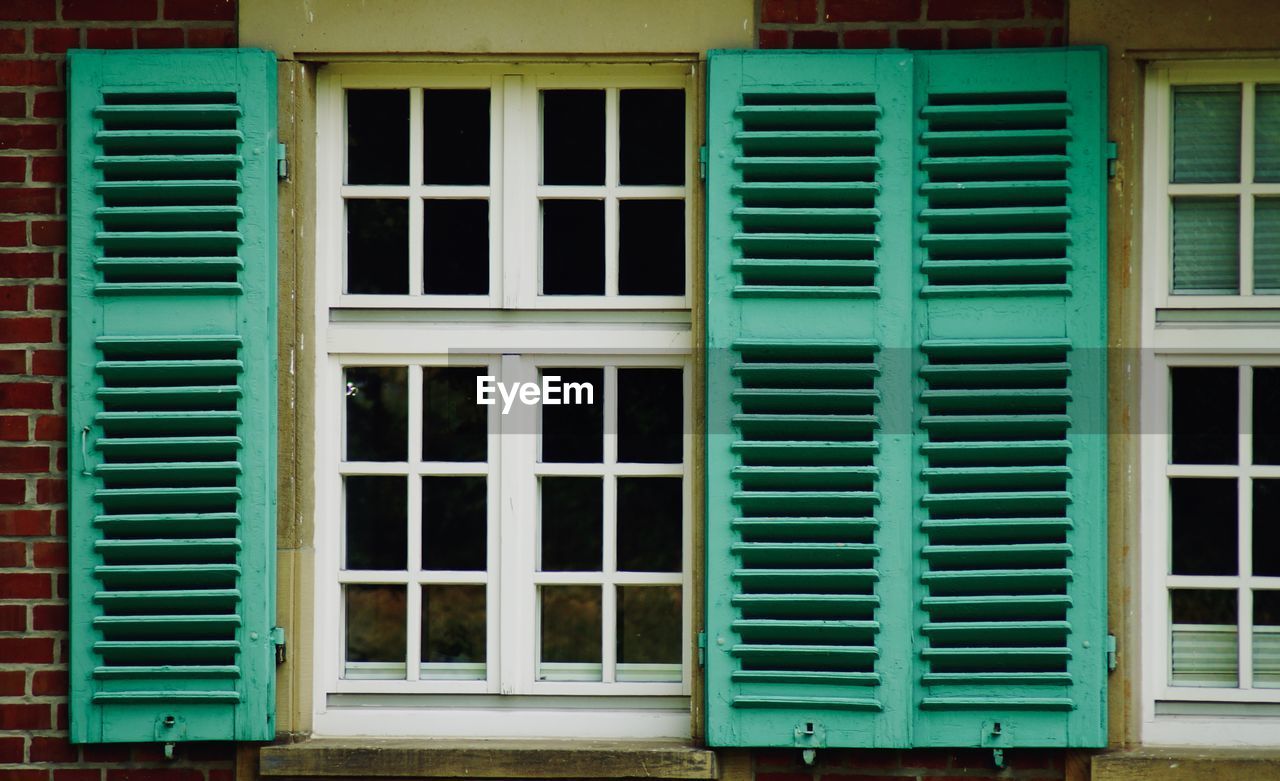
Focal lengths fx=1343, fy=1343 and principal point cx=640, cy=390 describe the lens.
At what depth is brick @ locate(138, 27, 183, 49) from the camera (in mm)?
4047

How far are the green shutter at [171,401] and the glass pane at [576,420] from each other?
85cm

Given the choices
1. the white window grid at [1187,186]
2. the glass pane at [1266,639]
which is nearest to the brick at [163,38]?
the white window grid at [1187,186]

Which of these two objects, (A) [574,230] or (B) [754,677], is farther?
(A) [574,230]

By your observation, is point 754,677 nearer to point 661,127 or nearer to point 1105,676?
point 1105,676

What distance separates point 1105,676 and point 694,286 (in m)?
1.65

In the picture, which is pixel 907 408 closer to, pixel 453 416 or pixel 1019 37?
pixel 1019 37

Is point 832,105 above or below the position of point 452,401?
above

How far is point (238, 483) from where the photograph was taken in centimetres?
397

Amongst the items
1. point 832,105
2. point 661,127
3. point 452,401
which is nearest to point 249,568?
point 452,401

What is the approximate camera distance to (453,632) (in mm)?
4156

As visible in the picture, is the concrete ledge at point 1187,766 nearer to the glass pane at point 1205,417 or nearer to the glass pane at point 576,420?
the glass pane at point 1205,417

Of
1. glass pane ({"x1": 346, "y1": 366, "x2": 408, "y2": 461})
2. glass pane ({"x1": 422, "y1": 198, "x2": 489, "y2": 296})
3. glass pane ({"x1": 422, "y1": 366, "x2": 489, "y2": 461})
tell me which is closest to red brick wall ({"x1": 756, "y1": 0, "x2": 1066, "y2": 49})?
glass pane ({"x1": 422, "y1": 198, "x2": 489, "y2": 296})

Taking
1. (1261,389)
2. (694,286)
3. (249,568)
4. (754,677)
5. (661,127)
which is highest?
(661,127)

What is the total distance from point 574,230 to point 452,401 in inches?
25.7
